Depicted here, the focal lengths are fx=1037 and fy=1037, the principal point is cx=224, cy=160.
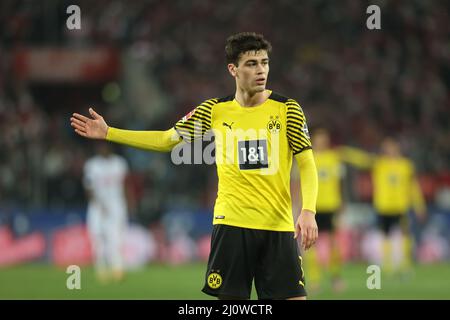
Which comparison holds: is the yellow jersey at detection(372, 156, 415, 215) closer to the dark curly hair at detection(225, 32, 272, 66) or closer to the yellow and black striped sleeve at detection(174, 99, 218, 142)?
the yellow and black striped sleeve at detection(174, 99, 218, 142)

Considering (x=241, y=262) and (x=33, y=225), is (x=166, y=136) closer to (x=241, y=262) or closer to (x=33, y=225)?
(x=241, y=262)

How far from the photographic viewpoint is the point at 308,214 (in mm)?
7039

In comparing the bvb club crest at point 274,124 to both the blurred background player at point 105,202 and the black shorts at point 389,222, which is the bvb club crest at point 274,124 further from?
the black shorts at point 389,222

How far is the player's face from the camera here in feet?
23.8

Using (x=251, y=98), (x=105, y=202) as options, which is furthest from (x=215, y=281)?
(x=105, y=202)

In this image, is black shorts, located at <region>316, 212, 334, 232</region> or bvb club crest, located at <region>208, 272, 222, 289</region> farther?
black shorts, located at <region>316, 212, 334, 232</region>

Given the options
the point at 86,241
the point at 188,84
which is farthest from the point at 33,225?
the point at 188,84

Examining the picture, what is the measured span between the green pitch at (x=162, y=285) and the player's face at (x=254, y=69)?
5.89 metres

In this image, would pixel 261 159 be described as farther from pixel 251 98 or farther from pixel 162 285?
pixel 162 285

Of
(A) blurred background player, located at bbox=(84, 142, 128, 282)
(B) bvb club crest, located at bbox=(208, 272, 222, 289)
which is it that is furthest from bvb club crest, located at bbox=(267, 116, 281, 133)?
(A) blurred background player, located at bbox=(84, 142, 128, 282)

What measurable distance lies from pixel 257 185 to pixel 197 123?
65 centimetres

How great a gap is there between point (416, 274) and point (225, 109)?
11.0 meters

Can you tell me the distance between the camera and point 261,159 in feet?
24.0
